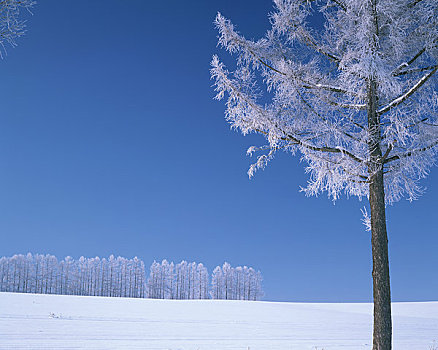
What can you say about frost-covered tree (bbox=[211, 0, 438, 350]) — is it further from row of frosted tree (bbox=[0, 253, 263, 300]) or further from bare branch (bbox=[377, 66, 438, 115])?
row of frosted tree (bbox=[0, 253, 263, 300])

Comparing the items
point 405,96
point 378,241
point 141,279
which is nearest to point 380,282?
point 378,241

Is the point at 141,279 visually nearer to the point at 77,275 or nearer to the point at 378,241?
the point at 77,275

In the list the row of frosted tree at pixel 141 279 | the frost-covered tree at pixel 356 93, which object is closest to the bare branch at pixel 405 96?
the frost-covered tree at pixel 356 93

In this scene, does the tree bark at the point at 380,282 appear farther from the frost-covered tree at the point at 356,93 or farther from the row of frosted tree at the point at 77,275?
the row of frosted tree at the point at 77,275

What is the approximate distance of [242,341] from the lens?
11.6 metres

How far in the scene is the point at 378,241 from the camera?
7.23 metres

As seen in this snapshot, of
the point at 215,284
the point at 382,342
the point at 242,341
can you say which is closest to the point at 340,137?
the point at 382,342

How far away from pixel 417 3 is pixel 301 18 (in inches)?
92.6

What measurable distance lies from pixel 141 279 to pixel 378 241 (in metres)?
67.6

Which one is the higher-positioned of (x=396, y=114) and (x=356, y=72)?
(x=356, y=72)

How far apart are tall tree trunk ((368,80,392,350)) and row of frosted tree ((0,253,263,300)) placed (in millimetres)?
64090

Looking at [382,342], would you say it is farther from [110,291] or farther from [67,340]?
[110,291]

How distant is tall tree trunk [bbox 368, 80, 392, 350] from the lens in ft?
23.0

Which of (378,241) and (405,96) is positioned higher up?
(405,96)
